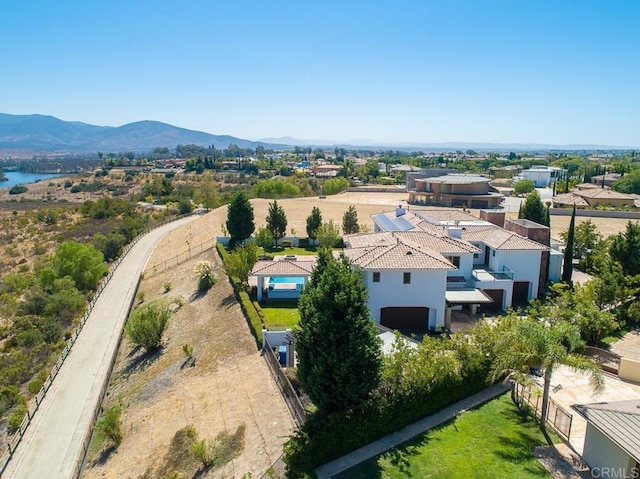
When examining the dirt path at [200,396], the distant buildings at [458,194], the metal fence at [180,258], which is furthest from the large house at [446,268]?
the distant buildings at [458,194]

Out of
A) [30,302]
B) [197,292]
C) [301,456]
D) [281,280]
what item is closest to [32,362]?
[30,302]

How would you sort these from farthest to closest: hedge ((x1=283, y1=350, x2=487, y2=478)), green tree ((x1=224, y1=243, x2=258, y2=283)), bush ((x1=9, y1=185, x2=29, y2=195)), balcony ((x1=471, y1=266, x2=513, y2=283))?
1. bush ((x1=9, y1=185, x2=29, y2=195))
2. green tree ((x1=224, y1=243, x2=258, y2=283))
3. balcony ((x1=471, y1=266, x2=513, y2=283))
4. hedge ((x1=283, y1=350, x2=487, y2=478))

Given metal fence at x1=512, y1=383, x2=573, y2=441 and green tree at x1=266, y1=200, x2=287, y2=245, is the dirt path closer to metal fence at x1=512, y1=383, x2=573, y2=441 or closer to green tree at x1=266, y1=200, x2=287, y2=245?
metal fence at x1=512, y1=383, x2=573, y2=441

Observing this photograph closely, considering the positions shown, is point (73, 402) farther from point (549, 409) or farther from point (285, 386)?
point (549, 409)

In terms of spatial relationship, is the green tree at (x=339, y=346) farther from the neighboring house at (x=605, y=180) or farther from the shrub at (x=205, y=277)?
the neighboring house at (x=605, y=180)

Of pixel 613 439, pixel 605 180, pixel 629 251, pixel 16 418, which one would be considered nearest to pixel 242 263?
pixel 16 418

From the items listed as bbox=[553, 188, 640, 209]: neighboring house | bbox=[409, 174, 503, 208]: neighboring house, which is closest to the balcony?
bbox=[409, 174, 503, 208]: neighboring house
